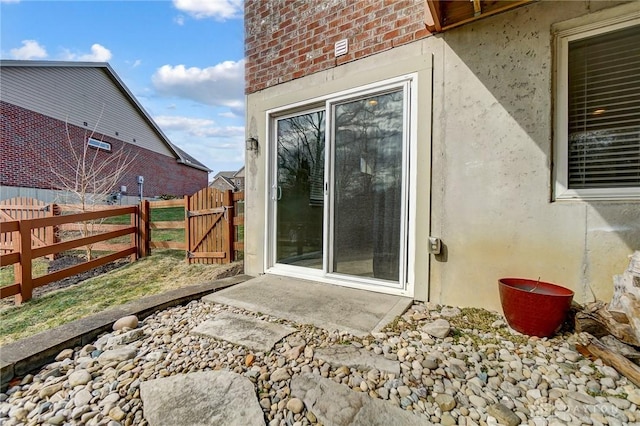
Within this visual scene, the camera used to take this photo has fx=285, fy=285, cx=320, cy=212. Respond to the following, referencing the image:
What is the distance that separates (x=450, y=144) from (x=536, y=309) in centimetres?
A: 142

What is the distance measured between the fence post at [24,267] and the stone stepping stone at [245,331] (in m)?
2.82

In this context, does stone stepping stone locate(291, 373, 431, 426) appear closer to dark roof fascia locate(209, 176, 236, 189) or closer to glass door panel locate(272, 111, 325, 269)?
glass door panel locate(272, 111, 325, 269)

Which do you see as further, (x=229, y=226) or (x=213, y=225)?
(x=213, y=225)

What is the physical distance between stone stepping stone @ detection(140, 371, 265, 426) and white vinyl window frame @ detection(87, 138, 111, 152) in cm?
1496

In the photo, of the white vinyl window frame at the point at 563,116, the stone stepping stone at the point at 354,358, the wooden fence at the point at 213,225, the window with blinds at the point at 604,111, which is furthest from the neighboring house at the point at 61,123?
the window with blinds at the point at 604,111

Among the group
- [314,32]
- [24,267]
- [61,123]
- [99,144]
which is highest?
[61,123]

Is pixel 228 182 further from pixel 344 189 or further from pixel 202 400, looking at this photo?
pixel 202 400

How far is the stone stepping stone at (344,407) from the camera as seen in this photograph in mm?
1274

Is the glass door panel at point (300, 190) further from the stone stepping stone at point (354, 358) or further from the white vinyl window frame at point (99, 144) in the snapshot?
the white vinyl window frame at point (99, 144)

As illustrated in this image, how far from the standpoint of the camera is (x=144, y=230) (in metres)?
5.47

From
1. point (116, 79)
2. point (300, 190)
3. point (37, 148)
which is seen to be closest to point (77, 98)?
point (116, 79)

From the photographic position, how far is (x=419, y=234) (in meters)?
2.63

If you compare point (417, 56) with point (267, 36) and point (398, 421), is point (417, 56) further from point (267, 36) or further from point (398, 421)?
point (398, 421)

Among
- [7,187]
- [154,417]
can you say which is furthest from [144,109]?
[154,417]
